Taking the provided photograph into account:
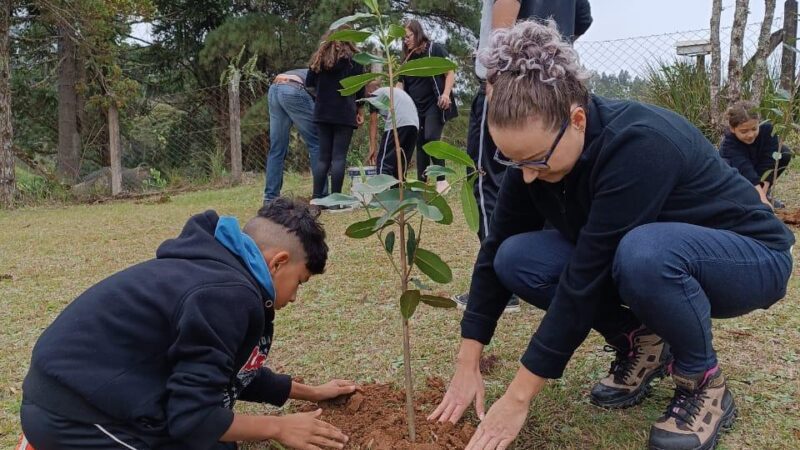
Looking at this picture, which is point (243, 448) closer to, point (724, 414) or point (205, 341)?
point (205, 341)

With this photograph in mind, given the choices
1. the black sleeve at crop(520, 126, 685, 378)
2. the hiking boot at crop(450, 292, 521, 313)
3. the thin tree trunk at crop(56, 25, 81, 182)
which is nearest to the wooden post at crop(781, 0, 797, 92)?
the hiking boot at crop(450, 292, 521, 313)

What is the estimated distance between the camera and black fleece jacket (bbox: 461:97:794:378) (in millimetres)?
1493

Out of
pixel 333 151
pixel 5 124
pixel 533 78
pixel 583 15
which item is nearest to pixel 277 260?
pixel 533 78

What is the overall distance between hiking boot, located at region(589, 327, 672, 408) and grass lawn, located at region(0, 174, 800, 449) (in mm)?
37

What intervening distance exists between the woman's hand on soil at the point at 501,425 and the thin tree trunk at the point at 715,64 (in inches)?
246

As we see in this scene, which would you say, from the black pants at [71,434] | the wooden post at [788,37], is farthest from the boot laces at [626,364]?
the wooden post at [788,37]

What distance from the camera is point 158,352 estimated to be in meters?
1.46

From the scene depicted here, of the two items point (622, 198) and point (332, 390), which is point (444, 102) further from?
point (622, 198)

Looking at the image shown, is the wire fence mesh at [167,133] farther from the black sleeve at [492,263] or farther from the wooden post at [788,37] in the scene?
the black sleeve at [492,263]

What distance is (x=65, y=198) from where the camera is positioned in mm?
8492

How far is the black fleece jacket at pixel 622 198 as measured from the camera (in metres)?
1.49

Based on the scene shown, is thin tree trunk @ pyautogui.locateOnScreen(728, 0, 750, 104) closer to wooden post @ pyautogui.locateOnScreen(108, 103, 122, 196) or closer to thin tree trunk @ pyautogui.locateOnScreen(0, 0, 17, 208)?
wooden post @ pyautogui.locateOnScreen(108, 103, 122, 196)

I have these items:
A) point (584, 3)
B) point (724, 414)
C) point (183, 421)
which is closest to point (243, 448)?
point (183, 421)

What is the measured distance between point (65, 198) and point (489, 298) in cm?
804
